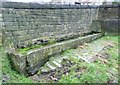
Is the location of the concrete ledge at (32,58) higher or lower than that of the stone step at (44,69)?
higher

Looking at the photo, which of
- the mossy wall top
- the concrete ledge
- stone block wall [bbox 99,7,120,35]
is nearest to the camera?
the concrete ledge

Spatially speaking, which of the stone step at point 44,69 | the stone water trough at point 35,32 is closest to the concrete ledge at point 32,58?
the stone water trough at point 35,32

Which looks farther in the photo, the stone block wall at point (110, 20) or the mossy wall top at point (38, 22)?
the stone block wall at point (110, 20)

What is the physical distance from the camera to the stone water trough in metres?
5.45

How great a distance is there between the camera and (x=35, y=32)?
267 inches

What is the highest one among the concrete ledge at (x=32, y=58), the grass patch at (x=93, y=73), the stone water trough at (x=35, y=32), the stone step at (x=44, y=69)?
the stone water trough at (x=35, y=32)

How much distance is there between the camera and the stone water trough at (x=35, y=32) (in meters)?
5.45

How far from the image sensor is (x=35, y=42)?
6.58 metres

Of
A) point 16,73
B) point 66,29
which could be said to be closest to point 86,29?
point 66,29

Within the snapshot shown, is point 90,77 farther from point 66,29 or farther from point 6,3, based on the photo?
point 66,29

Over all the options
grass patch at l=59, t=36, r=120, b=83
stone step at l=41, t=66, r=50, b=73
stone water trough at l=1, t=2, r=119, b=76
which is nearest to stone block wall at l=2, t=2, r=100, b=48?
stone water trough at l=1, t=2, r=119, b=76

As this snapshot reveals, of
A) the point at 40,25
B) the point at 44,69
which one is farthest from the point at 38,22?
the point at 44,69

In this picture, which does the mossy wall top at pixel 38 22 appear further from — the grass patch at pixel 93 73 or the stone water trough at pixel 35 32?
the grass patch at pixel 93 73

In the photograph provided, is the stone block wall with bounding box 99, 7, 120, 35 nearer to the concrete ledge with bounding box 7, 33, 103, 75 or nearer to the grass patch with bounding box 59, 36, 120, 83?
the grass patch with bounding box 59, 36, 120, 83
